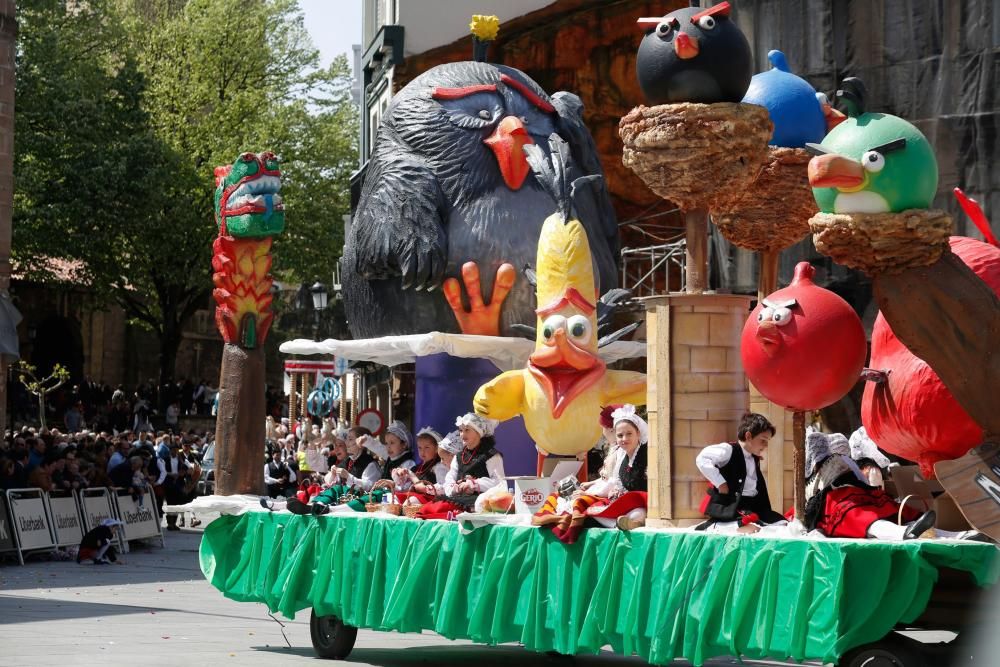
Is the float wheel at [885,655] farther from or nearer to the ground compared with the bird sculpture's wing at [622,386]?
nearer to the ground

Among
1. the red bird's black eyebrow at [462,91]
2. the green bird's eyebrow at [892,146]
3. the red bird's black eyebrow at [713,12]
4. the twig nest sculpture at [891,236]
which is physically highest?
the red bird's black eyebrow at [462,91]

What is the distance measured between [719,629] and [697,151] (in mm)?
2500

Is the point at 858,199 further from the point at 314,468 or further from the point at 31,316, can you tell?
the point at 31,316

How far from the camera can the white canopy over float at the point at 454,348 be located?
45.6ft

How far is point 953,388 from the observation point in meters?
7.17

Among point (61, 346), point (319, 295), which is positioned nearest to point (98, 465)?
point (319, 295)

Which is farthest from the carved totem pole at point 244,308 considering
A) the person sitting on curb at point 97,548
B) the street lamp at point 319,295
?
the street lamp at point 319,295

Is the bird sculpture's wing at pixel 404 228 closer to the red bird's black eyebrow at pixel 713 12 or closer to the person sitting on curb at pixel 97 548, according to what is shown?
the red bird's black eyebrow at pixel 713 12

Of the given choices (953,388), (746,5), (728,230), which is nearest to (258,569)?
(728,230)

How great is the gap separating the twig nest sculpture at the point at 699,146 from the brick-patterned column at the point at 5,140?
45.2 ft

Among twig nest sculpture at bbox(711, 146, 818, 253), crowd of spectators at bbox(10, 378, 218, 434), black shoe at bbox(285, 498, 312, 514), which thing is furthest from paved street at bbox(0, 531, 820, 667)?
crowd of spectators at bbox(10, 378, 218, 434)

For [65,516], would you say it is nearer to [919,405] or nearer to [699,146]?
[699,146]

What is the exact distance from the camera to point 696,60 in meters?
8.76

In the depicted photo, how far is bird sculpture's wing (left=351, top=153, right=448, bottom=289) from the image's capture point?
14375 millimetres
